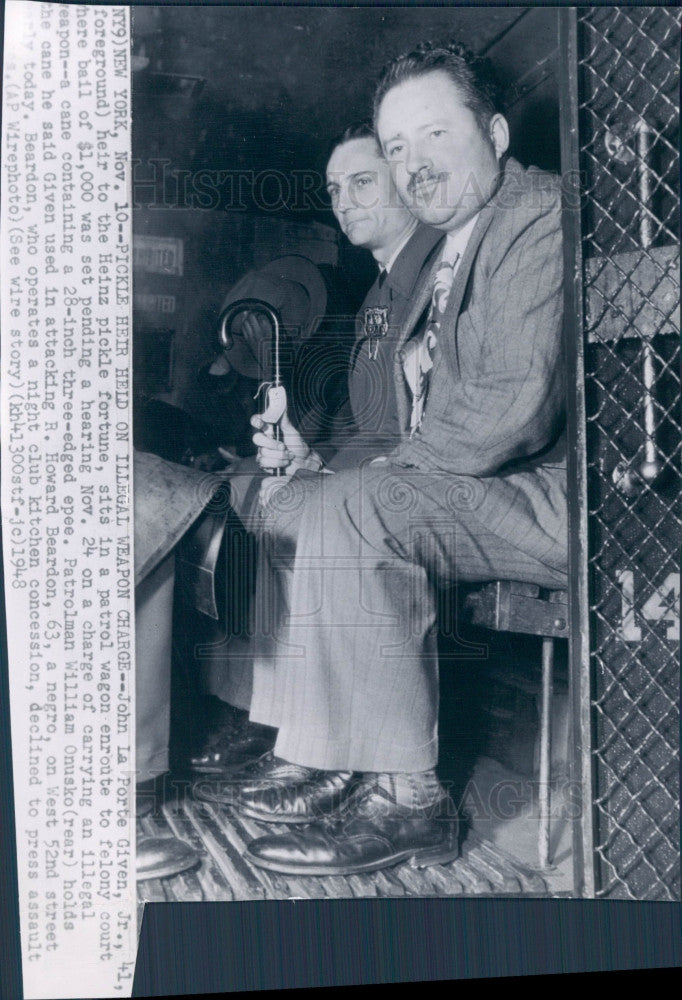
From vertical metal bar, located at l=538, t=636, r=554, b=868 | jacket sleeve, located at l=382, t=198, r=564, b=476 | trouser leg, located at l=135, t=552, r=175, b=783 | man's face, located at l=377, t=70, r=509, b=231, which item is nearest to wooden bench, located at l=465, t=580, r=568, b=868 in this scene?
vertical metal bar, located at l=538, t=636, r=554, b=868

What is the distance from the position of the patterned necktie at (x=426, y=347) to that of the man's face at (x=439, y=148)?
8cm

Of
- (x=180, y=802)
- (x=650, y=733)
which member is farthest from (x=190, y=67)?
(x=650, y=733)

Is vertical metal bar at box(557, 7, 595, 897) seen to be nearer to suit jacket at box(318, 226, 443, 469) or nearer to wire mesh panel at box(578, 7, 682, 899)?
wire mesh panel at box(578, 7, 682, 899)

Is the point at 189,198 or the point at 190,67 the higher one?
the point at 190,67

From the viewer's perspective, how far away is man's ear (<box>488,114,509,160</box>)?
179 cm

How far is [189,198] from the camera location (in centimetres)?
180

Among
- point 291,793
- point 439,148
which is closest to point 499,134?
point 439,148

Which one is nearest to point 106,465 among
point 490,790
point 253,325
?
point 253,325

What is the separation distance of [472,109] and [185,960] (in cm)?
157

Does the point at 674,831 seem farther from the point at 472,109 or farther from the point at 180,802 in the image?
the point at 472,109

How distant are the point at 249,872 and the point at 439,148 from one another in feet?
4.29

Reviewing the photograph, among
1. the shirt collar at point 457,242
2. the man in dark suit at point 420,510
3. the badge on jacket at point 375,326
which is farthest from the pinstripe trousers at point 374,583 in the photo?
the shirt collar at point 457,242

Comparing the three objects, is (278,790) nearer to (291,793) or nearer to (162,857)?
(291,793)

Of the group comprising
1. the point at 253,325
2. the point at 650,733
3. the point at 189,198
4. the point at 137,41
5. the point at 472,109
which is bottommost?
the point at 650,733
